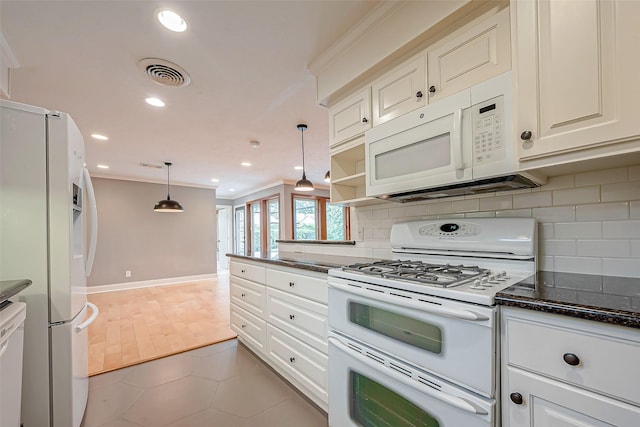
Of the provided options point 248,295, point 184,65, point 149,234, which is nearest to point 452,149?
point 184,65

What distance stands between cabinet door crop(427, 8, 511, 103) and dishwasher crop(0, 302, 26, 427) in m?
2.14

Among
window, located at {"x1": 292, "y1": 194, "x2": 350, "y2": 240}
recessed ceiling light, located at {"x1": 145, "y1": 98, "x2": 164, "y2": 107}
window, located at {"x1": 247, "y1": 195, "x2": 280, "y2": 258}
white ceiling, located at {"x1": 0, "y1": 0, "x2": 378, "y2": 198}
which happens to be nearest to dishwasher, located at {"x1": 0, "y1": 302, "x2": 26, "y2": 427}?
white ceiling, located at {"x1": 0, "y1": 0, "x2": 378, "y2": 198}

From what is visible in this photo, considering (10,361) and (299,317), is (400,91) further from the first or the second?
(10,361)

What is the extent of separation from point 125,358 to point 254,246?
5.28 metres

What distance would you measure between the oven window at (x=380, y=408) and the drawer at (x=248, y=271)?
3.81ft

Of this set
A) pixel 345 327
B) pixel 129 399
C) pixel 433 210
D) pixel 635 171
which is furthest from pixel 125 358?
pixel 635 171

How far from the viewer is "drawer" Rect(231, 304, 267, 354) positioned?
7.39 ft

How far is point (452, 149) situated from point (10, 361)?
2135 millimetres

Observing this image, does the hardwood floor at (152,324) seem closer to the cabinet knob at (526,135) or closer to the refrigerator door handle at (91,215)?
the refrigerator door handle at (91,215)

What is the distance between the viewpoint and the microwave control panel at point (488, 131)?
117cm

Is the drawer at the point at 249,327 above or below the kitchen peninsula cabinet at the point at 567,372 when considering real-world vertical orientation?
below

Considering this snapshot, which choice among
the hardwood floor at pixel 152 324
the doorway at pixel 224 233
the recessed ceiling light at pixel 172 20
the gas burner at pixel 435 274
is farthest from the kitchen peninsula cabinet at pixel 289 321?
the doorway at pixel 224 233

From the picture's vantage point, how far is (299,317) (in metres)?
1.80

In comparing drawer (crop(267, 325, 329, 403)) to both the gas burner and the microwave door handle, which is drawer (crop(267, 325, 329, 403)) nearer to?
the gas burner
